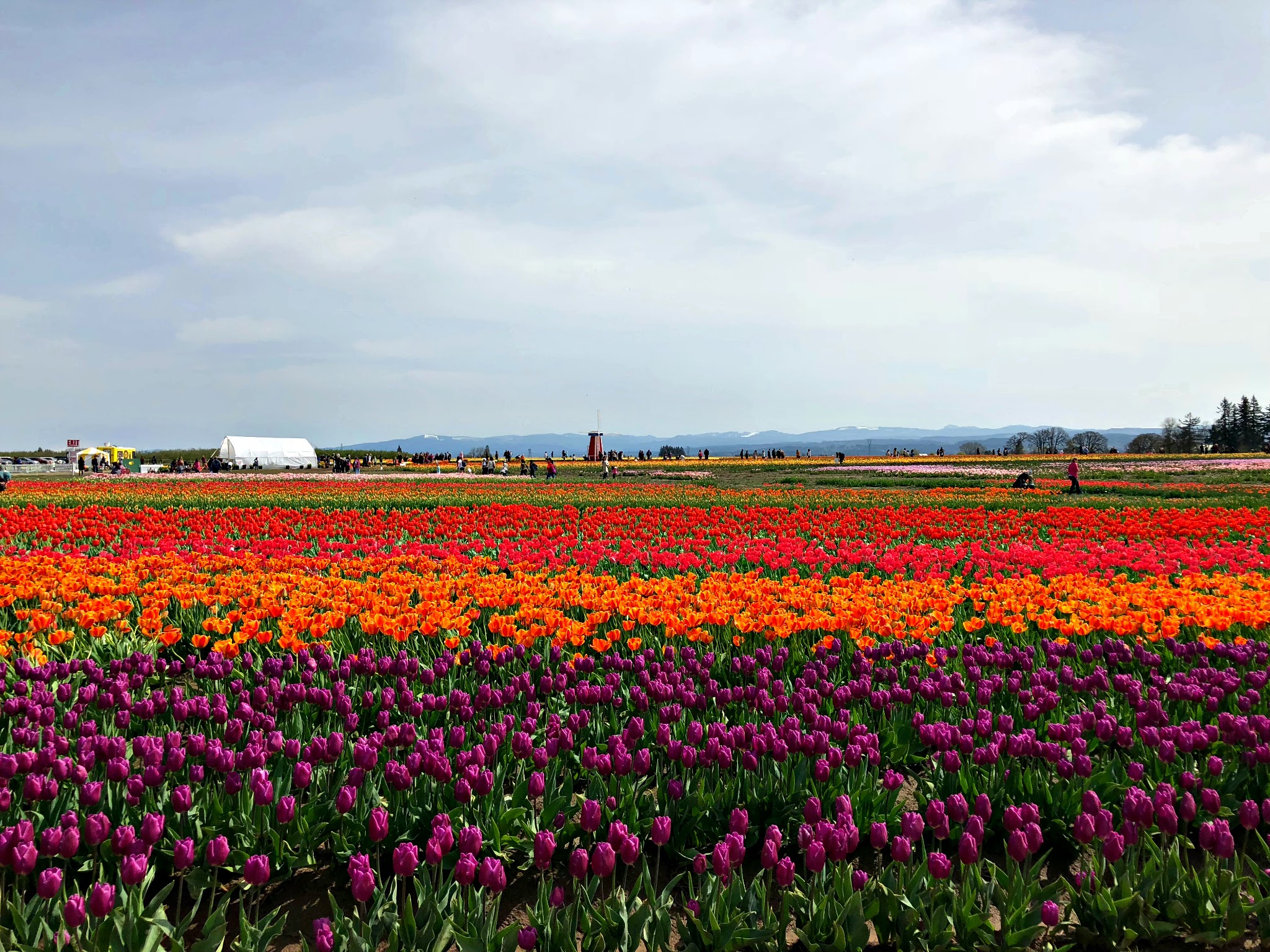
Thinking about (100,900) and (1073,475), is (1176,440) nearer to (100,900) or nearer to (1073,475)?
(1073,475)

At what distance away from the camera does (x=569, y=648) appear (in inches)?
260

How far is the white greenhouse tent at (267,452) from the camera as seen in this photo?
81875mm

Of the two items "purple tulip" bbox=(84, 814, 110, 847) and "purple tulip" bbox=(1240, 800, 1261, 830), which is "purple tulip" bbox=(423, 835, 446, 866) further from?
"purple tulip" bbox=(1240, 800, 1261, 830)

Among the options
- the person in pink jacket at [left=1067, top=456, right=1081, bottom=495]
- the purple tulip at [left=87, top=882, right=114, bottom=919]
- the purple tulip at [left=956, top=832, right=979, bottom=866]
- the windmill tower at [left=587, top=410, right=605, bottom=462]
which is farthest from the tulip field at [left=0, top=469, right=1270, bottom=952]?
the windmill tower at [left=587, top=410, right=605, bottom=462]

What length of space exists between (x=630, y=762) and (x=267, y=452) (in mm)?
88922

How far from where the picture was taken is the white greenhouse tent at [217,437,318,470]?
81.9m

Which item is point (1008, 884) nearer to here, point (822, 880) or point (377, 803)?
point (822, 880)

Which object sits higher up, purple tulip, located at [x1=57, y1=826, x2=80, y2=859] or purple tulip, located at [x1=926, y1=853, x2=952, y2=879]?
purple tulip, located at [x1=57, y1=826, x2=80, y2=859]

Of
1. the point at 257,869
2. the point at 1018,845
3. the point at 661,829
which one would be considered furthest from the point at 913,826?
the point at 257,869

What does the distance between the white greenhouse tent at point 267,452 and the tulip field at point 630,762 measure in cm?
7863

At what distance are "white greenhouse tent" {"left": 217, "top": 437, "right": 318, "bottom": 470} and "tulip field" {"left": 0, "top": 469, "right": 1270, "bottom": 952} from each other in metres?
78.6

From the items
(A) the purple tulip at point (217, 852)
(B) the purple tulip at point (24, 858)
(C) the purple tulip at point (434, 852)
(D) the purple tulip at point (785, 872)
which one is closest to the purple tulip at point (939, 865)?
(D) the purple tulip at point (785, 872)

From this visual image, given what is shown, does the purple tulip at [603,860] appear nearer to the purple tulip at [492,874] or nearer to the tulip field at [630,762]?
the tulip field at [630,762]

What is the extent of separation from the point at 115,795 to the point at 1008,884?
13.0 ft
